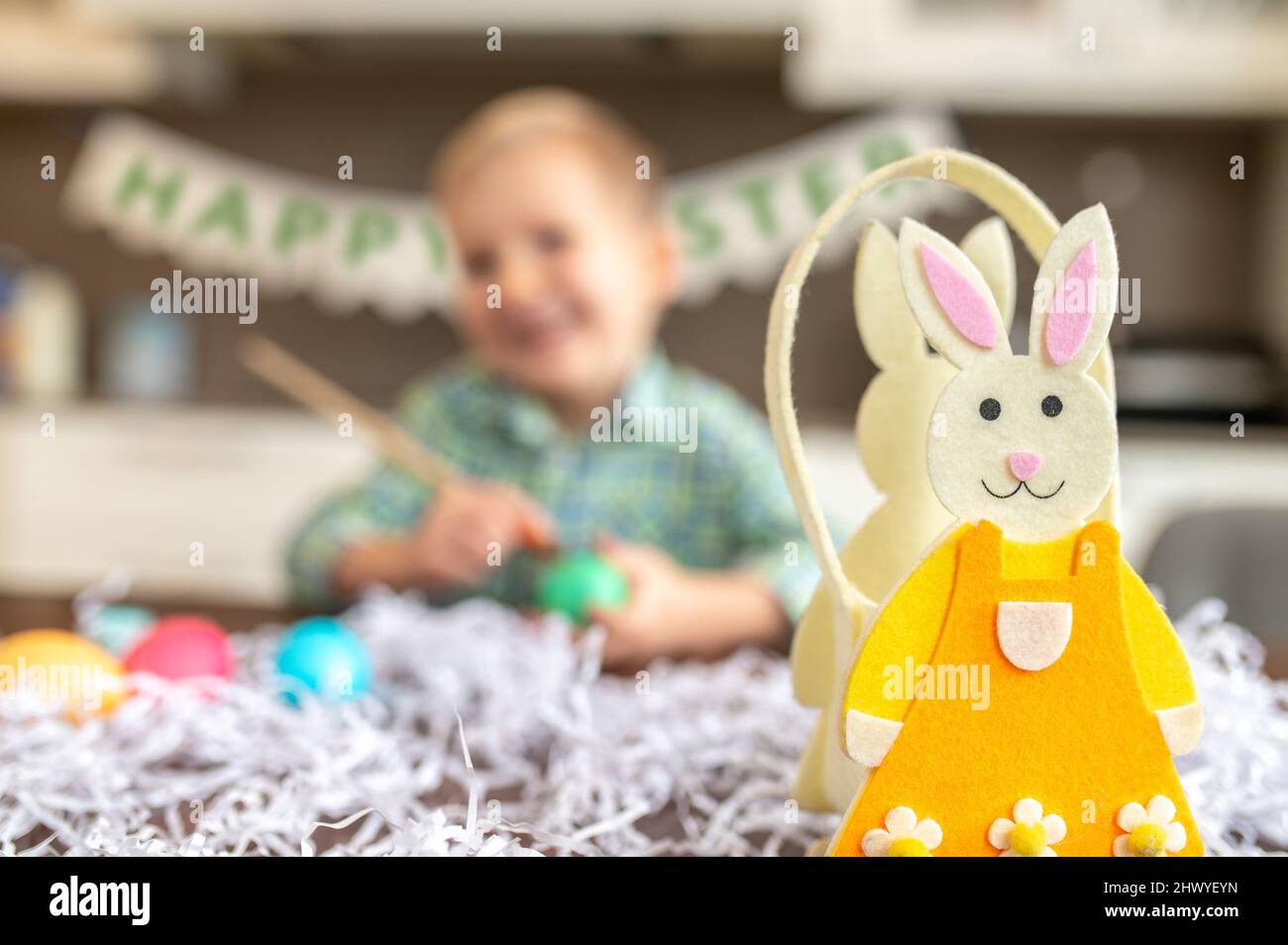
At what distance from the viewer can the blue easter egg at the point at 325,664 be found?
61 cm

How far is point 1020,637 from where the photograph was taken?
335 mm

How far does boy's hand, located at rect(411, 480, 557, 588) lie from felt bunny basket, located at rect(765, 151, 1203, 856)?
647 millimetres

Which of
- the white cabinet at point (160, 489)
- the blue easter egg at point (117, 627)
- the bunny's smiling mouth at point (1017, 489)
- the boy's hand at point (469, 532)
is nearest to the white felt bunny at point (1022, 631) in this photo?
the bunny's smiling mouth at point (1017, 489)

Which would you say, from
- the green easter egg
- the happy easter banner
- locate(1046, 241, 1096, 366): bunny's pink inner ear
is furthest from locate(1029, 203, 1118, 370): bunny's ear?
the happy easter banner

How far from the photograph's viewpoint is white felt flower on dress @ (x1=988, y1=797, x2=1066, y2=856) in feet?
1.09

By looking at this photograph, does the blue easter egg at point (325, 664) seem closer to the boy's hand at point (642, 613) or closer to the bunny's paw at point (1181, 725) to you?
the boy's hand at point (642, 613)

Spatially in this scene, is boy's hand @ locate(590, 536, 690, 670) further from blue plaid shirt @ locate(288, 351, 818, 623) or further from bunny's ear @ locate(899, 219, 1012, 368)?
bunny's ear @ locate(899, 219, 1012, 368)

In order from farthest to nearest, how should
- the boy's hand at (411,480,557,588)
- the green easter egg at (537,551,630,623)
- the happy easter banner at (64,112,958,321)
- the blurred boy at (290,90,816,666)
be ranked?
the happy easter banner at (64,112,958,321)
the blurred boy at (290,90,816,666)
the boy's hand at (411,480,557,588)
the green easter egg at (537,551,630,623)

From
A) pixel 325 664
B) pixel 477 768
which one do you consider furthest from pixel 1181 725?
pixel 325 664

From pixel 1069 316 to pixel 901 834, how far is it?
17cm

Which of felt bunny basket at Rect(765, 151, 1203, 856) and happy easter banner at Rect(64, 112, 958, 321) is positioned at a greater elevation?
happy easter banner at Rect(64, 112, 958, 321)

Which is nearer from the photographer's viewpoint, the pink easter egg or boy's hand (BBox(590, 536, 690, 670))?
the pink easter egg

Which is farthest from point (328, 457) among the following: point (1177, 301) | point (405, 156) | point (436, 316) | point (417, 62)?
point (1177, 301)
